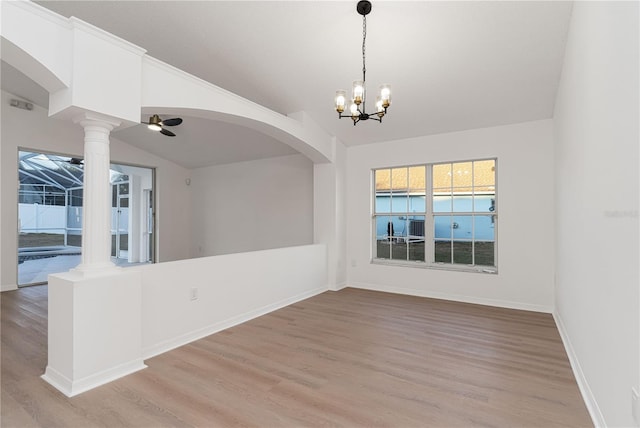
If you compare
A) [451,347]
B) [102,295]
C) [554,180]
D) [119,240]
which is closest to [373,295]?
[451,347]

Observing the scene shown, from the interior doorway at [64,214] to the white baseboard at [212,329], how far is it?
15.4 ft

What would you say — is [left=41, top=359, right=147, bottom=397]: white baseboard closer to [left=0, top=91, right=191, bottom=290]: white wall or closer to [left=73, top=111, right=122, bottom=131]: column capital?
[left=73, top=111, right=122, bottom=131]: column capital

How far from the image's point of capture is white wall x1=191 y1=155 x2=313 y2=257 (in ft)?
22.5

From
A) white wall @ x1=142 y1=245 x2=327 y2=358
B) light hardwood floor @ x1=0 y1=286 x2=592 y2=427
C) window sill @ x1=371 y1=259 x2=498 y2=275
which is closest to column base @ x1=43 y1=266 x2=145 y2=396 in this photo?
light hardwood floor @ x1=0 y1=286 x2=592 y2=427

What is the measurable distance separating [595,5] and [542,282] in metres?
3.50

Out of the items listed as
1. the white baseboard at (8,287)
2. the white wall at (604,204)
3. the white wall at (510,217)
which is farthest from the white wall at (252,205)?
the white wall at (604,204)

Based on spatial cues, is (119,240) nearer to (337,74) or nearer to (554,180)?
(337,74)

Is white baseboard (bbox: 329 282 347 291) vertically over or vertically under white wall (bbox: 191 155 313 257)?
under

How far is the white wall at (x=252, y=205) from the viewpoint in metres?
6.85

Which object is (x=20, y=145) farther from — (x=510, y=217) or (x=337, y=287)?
(x=510, y=217)

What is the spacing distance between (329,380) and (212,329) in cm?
164

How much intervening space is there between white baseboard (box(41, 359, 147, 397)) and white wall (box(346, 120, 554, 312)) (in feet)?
13.3

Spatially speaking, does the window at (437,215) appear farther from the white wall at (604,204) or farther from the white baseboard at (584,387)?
the white wall at (604,204)

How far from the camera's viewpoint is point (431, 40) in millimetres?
3406
